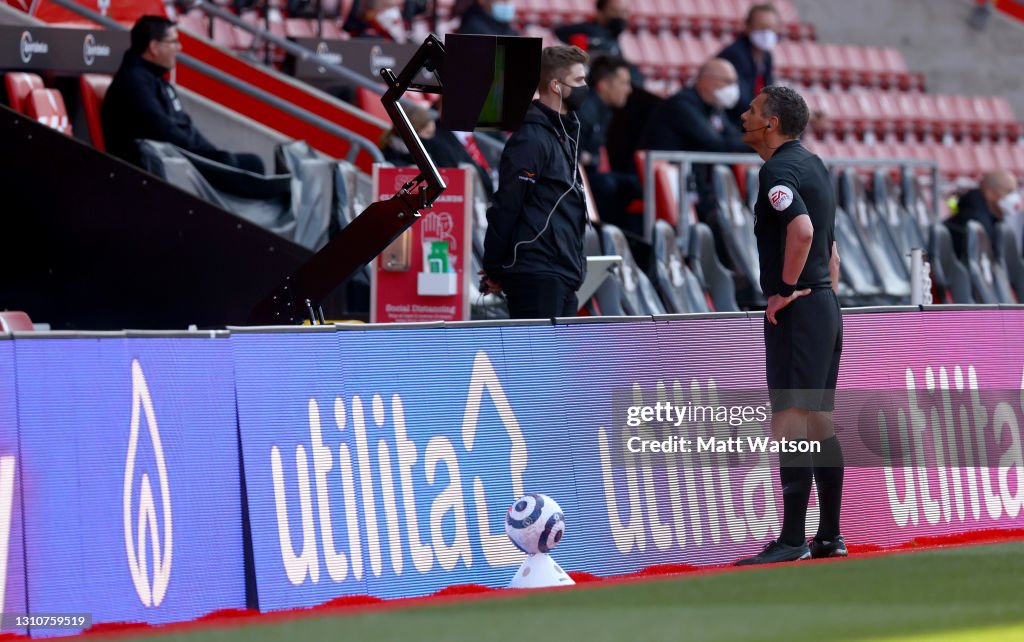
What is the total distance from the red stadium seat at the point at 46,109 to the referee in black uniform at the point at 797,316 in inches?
219

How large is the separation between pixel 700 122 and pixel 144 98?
4774 mm

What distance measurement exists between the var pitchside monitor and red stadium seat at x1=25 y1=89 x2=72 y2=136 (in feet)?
13.8

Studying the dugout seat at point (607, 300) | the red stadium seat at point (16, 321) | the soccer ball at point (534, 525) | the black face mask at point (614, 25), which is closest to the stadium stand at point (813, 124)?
the dugout seat at point (607, 300)

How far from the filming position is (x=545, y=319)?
22.7ft

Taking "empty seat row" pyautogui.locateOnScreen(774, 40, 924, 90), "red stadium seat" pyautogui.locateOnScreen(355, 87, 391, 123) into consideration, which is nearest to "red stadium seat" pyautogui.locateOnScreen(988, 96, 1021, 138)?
"empty seat row" pyautogui.locateOnScreen(774, 40, 924, 90)

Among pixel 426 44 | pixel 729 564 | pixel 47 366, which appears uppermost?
pixel 426 44

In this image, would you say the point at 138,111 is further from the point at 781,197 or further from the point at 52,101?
the point at 781,197

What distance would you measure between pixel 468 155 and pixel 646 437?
5.22 metres

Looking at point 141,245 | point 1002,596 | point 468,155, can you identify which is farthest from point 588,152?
point 1002,596

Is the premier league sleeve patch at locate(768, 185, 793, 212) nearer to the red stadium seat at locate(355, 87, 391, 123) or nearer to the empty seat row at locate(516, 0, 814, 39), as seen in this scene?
the red stadium seat at locate(355, 87, 391, 123)

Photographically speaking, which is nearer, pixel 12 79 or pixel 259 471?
pixel 259 471

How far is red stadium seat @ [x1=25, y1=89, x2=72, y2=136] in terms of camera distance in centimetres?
1066

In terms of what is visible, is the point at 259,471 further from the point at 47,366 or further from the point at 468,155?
the point at 468,155

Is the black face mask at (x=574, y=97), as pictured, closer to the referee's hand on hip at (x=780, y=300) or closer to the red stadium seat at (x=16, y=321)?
the referee's hand on hip at (x=780, y=300)
